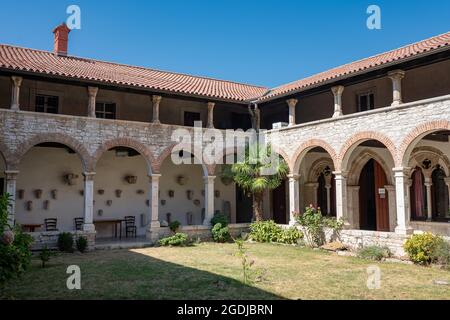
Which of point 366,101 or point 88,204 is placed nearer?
point 88,204

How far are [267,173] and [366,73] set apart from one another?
18.6 ft

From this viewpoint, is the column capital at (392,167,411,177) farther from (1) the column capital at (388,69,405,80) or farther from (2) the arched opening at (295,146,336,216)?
(2) the arched opening at (295,146,336,216)

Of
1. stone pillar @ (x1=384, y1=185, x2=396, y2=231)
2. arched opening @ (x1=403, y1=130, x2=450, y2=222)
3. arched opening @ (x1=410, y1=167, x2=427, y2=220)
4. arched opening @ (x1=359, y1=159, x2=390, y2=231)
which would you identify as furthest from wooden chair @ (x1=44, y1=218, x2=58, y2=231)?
arched opening @ (x1=410, y1=167, x2=427, y2=220)

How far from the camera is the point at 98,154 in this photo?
14992mm

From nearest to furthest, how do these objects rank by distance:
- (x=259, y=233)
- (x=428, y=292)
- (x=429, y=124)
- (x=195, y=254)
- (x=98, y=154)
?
(x=428, y=292) → (x=429, y=124) → (x=195, y=254) → (x=98, y=154) → (x=259, y=233)

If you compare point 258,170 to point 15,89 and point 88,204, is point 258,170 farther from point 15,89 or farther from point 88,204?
point 15,89

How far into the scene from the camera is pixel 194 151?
56.6 feet

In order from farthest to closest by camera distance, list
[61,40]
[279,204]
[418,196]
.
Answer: [279,204]
[61,40]
[418,196]

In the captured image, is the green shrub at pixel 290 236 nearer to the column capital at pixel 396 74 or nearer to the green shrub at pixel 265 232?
the green shrub at pixel 265 232

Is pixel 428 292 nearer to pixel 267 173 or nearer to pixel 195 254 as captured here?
pixel 195 254

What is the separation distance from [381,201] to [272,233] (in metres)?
5.25

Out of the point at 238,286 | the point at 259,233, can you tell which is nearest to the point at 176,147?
the point at 259,233

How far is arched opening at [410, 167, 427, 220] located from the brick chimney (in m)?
17.3

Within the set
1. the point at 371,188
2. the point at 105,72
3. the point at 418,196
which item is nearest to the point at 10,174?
the point at 105,72
